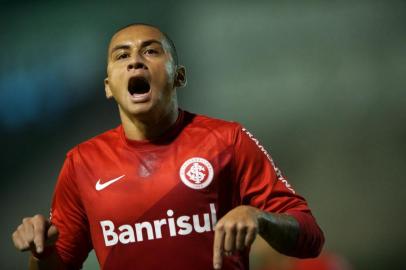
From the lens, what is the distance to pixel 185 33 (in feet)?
10.9

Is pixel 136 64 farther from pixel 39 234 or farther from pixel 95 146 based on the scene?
pixel 39 234

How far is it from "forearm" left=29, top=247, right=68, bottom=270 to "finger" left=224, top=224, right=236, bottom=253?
670 millimetres

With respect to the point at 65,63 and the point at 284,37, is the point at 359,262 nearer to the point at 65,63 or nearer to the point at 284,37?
the point at 284,37

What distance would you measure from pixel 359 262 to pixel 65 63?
5.87 feet

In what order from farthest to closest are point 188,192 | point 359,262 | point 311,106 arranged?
point 311,106 < point 359,262 < point 188,192

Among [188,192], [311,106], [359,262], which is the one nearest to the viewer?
[188,192]

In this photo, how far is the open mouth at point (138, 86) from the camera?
6.37 feet

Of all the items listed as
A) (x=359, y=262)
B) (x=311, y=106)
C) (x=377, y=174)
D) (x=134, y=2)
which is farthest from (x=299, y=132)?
(x=134, y=2)

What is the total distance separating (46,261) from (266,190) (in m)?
0.65

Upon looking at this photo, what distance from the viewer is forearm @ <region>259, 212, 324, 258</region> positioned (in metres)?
1.54

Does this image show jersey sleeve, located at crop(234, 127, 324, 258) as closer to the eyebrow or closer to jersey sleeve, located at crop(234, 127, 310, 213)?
jersey sleeve, located at crop(234, 127, 310, 213)

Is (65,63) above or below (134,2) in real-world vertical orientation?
below

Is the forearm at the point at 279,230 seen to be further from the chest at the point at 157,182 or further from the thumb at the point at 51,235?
the thumb at the point at 51,235

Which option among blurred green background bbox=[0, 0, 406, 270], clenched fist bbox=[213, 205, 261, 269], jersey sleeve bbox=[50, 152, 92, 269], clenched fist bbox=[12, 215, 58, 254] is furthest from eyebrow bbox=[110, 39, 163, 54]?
blurred green background bbox=[0, 0, 406, 270]
